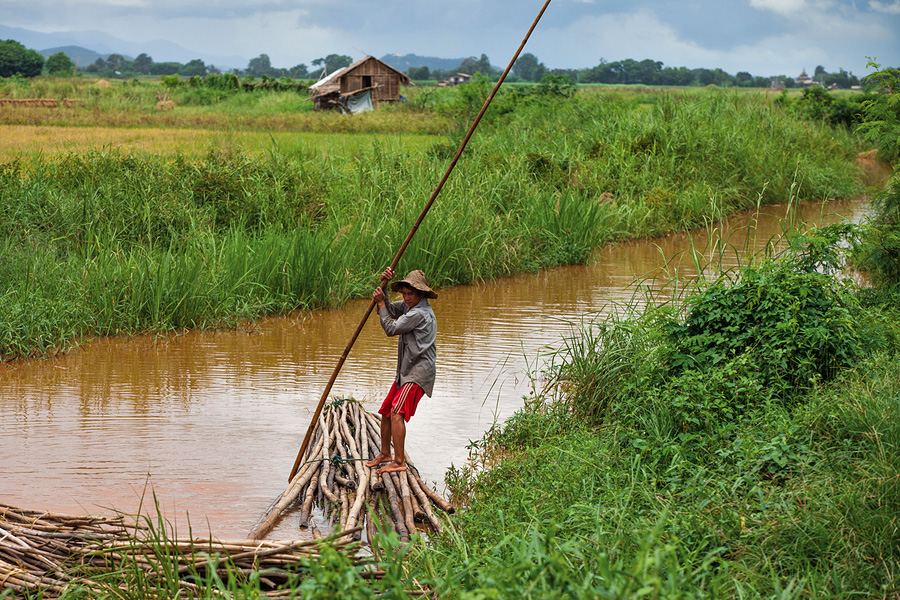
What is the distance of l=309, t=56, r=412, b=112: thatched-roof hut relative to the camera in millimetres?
34625

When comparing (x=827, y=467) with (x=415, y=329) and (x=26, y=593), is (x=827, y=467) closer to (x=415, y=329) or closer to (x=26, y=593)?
(x=415, y=329)

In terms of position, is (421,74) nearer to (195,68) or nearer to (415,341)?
(195,68)

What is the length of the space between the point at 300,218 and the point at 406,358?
5508 mm

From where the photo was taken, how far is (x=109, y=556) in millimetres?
3162

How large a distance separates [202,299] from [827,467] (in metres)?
5.78

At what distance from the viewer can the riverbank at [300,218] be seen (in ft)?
24.2

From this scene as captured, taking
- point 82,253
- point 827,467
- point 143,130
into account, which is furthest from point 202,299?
point 143,130

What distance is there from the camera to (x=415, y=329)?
14.0ft

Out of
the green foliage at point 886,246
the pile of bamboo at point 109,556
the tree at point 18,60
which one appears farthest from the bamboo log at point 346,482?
the tree at point 18,60

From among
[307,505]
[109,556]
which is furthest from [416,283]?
[109,556]

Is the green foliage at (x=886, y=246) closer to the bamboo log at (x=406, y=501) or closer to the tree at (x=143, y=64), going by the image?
the bamboo log at (x=406, y=501)

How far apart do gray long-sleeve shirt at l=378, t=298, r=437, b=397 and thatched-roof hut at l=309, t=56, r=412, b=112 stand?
31.3 meters

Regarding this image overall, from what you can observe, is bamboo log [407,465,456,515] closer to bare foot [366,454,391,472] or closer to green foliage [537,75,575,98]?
bare foot [366,454,391,472]

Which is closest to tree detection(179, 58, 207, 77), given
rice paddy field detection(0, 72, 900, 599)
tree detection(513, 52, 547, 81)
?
tree detection(513, 52, 547, 81)
